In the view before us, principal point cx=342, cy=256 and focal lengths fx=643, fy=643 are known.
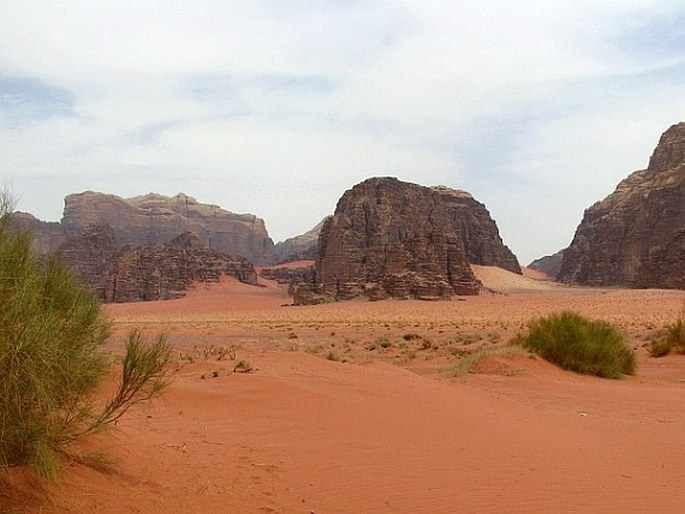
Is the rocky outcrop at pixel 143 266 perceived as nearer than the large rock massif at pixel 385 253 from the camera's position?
No

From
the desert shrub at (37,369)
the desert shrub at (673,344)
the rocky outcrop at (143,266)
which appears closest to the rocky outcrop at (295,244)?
the rocky outcrop at (143,266)

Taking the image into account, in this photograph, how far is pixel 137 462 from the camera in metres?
5.36

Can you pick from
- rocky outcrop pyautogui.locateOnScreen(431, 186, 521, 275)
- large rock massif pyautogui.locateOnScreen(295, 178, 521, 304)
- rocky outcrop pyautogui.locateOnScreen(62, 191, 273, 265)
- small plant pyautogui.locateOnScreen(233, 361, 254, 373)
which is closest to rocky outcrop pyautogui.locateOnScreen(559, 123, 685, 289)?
rocky outcrop pyautogui.locateOnScreen(431, 186, 521, 275)

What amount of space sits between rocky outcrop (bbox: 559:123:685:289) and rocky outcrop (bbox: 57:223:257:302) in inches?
1931

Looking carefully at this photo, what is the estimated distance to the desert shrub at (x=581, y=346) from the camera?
51.9ft

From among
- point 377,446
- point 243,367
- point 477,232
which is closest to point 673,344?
point 243,367

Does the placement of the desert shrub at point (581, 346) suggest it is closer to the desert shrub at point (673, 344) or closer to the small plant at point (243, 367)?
the desert shrub at point (673, 344)

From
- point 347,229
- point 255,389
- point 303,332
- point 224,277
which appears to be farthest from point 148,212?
point 255,389

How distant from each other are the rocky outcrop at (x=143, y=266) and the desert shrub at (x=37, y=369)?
218ft

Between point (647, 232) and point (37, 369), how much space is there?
276 ft

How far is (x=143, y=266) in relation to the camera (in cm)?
7462

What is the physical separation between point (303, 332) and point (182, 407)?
74.0ft

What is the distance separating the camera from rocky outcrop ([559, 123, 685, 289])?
6406 cm

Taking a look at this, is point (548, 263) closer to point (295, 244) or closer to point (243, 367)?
point (295, 244)
